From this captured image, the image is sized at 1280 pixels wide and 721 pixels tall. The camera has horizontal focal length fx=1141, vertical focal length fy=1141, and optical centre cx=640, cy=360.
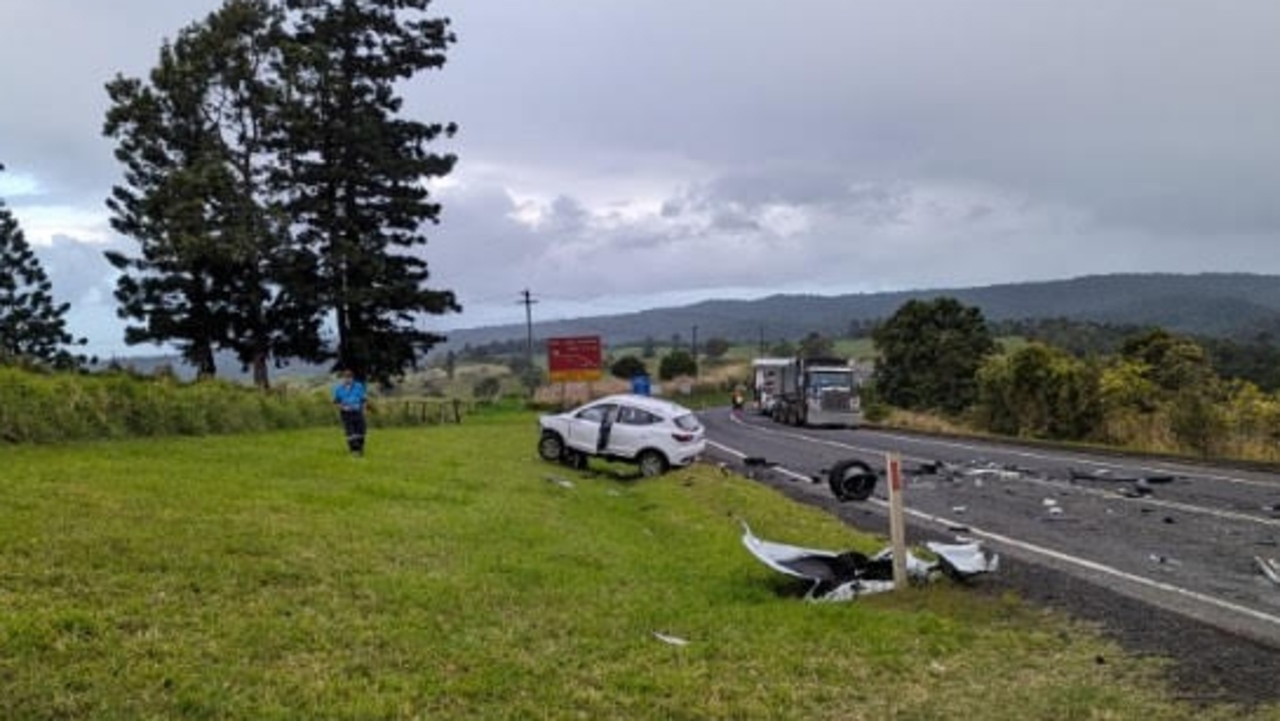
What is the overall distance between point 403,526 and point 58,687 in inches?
265

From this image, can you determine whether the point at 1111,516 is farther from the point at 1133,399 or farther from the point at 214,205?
the point at 214,205

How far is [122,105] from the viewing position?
46812 millimetres

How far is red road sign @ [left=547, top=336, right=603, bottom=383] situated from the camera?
49969 millimetres

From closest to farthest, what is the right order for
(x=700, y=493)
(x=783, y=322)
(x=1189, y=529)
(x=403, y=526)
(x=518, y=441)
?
1. (x=403, y=526)
2. (x=1189, y=529)
3. (x=700, y=493)
4. (x=518, y=441)
5. (x=783, y=322)

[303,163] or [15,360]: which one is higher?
[303,163]

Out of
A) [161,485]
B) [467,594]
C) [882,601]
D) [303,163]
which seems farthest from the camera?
[303,163]

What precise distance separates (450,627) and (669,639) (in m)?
1.54

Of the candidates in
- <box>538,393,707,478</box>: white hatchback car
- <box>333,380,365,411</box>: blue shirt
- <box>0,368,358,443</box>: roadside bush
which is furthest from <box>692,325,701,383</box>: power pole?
<box>333,380,365,411</box>: blue shirt

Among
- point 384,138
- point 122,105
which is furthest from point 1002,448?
point 122,105

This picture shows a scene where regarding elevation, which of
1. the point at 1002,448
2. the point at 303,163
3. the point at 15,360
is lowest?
the point at 1002,448

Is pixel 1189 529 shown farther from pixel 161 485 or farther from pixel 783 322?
pixel 783 322

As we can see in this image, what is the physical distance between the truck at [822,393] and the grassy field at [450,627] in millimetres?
38110

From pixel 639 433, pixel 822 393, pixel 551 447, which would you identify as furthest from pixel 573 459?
pixel 822 393

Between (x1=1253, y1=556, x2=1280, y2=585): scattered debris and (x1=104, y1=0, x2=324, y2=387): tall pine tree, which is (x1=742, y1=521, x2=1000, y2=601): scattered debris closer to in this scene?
(x1=1253, y1=556, x2=1280, y2=585): scattered debris
